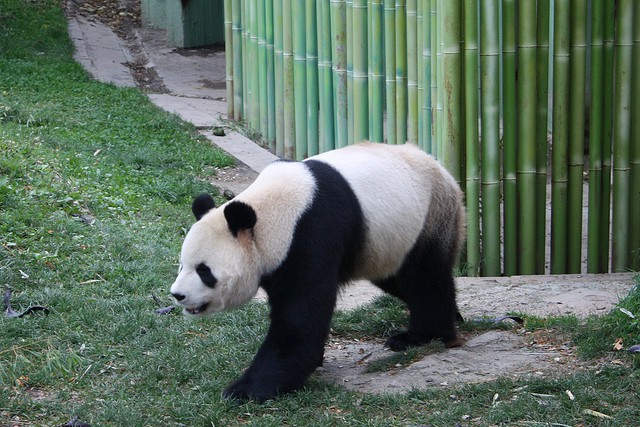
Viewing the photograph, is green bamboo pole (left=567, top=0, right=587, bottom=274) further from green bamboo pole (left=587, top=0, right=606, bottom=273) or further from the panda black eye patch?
the panda black eye patch

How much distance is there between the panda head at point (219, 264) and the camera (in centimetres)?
389

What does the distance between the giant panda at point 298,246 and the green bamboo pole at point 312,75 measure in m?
4.29

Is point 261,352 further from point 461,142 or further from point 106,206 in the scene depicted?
point 106,206

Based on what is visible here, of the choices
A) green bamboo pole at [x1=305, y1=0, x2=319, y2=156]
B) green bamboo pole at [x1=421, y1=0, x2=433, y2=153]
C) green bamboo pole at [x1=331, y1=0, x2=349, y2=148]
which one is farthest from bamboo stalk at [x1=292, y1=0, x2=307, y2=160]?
green bamboo pole at [x1=421, y1=0, x2=433, y2=153]

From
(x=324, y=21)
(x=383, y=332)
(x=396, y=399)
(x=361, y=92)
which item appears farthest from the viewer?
(x=324, y=21)

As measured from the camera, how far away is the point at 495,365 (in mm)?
4363

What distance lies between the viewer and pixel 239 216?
389 centimetres

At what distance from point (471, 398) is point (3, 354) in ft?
7.05

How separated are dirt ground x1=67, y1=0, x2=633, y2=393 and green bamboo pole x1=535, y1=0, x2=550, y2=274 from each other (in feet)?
1.05

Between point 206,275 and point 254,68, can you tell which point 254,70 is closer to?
point 254,68

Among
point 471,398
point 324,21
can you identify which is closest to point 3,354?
point 471,398

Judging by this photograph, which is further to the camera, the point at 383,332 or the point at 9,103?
the point at 9,103

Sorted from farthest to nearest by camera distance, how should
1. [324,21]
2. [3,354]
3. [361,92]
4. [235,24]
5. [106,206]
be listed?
[235,24] → [324,21] → [361,92] → [106,206] → [3,354]

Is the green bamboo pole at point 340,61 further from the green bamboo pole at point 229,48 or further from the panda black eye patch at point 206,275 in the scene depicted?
the panda black eye patch at point 206,275
